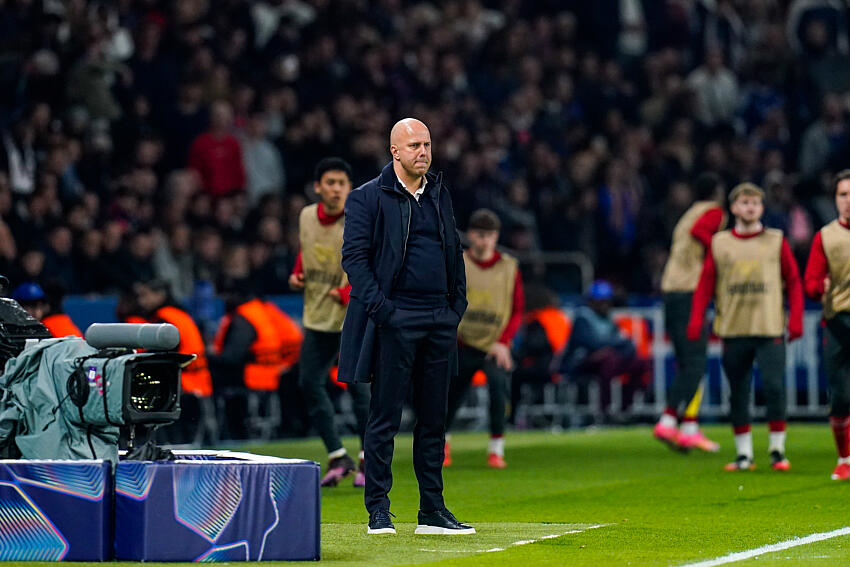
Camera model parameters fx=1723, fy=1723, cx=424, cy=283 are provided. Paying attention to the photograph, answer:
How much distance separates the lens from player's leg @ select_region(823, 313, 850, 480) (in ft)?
40.2

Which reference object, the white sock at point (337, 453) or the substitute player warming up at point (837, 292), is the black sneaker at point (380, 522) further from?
the substitute player warming up at point (837, 292)

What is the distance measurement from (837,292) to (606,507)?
2594 mm

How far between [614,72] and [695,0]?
269 centimetres

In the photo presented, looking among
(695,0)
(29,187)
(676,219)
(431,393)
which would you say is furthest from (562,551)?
(695,0)

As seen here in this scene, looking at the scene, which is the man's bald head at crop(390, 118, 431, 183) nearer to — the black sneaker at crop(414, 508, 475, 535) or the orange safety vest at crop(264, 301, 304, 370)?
the black sneaker at crop(414, 508, 475, 535)

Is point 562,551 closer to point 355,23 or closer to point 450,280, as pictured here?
point 450,280

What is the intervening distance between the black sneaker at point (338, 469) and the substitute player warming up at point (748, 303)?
293 centimetres

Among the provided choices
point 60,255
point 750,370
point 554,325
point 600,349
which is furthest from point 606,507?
point 600,349

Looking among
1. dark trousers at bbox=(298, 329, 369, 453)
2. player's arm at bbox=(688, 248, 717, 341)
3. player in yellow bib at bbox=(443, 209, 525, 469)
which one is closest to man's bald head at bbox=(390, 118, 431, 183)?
dark trousers at bbox=(298, 329, 369, 453)

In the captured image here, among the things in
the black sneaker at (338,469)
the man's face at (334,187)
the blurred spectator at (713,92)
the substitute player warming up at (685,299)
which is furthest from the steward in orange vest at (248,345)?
the blurred spectator at (713,92)

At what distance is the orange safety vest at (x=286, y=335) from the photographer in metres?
17.8

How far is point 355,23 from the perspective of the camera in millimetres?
23812

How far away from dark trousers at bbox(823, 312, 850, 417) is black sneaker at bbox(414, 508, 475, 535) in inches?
166

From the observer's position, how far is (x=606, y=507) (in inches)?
433
